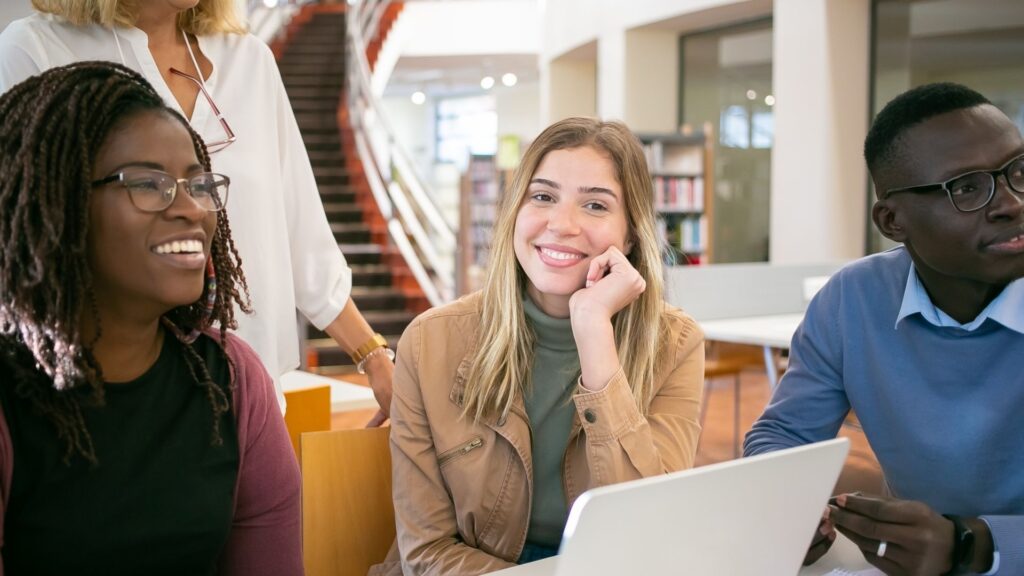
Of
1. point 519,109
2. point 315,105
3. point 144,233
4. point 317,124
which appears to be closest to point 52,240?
point 144,233

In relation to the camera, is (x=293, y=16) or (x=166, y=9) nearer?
(x=166, y=9)

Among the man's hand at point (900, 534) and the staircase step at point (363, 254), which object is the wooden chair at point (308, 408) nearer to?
the man's hand at point (900, 534)

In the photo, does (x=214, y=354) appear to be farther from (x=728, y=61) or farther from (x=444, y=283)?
(x=728, y=61)

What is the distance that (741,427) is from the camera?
571 centimetres

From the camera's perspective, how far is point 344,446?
156 cm

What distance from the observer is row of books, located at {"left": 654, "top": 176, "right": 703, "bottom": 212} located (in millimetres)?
8758

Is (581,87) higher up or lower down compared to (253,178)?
higher up

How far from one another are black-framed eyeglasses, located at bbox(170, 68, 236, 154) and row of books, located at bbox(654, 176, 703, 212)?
7235mm

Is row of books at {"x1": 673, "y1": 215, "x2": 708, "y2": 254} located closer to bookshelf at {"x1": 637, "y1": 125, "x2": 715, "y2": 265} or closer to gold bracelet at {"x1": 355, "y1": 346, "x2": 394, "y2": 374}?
bookshelf at {"x1": 637, "y1": 125, "x2": 715, "y2": 265}

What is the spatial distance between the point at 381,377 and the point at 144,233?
32.0 inches

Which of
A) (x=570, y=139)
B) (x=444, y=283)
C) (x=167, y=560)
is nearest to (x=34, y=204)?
(x=167, y=560)

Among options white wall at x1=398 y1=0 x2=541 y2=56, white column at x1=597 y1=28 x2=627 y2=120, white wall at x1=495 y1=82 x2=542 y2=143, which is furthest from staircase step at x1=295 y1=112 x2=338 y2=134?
white wall at x1=495 y1=82 x2=542 y2=143

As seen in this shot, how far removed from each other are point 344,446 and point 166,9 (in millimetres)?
793

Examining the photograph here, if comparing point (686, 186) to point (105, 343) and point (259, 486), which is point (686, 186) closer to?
point (259, 486)
